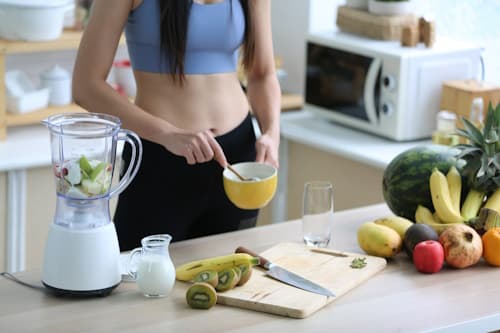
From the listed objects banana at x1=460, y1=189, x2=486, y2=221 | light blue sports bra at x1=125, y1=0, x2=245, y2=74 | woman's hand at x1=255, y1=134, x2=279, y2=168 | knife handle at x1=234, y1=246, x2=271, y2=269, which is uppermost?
light blue sports bra at x1=125, y1=0, x2=245, y2=74

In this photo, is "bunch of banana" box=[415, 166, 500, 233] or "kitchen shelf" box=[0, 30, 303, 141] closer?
"bunch of banana" box=[415, 166, 500, 233]

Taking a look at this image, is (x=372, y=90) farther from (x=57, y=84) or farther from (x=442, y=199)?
(x=442, y=199)

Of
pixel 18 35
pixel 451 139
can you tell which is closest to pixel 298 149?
pixel 451 139

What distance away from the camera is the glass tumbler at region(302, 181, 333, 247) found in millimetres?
2035

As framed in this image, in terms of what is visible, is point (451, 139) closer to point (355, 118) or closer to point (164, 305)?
point (355, 118)

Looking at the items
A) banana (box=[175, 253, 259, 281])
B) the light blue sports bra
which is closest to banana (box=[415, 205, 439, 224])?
banana (box=[175, 253, 259, 281])

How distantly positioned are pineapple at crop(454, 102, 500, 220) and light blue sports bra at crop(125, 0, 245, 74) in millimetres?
552

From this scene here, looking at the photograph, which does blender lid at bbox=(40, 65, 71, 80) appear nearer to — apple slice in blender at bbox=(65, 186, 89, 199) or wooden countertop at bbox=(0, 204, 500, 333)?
wooden countertop at bbox=(0, 204, 500, 333)

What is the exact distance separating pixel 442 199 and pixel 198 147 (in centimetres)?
53

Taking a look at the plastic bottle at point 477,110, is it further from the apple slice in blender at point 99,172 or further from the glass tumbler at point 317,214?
the apple slice in blender at point 99,172

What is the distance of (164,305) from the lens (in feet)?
5.67

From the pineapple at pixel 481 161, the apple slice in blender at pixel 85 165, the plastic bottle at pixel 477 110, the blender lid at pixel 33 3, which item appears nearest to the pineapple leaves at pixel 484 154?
the pineapple at pixel 481 161

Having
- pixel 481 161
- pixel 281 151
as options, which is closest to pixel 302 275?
pixel 481 161

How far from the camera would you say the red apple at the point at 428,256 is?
1.90 meters
